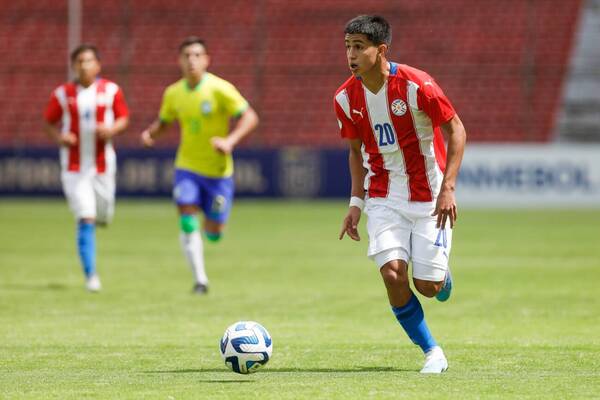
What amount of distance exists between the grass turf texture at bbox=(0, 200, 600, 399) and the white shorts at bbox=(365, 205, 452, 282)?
63cm

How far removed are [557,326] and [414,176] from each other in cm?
284

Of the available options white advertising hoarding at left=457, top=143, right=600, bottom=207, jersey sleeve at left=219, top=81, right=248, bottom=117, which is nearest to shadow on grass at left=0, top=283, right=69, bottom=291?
jersey sleeve at left=219, top=81, right=248, bottom=117

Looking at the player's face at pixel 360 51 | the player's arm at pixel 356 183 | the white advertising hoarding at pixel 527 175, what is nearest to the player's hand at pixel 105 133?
the player's arm at pixel 356 183

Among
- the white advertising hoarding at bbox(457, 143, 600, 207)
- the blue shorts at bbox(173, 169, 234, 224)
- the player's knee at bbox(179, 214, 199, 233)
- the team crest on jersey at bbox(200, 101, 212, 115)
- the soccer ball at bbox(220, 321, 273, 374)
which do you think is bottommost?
the white advertising hoarding at bbox(457, 143, 600, 207)

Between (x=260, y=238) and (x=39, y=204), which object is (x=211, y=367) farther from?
(x=39, y=204)

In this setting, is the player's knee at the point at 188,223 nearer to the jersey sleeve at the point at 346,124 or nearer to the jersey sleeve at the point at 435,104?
the jersey sleeve at the point at 346,124

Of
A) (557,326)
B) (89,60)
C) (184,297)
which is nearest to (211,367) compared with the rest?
(557,326)

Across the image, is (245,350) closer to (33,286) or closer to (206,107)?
(206,107)

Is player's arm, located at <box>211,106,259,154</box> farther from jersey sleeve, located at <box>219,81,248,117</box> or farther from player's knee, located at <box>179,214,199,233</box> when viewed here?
player's knee, located at <box>179,214,199,233</box>

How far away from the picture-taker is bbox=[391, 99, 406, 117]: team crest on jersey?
738cm

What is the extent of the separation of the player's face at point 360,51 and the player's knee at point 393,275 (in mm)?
1188

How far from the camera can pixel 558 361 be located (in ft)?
25.1

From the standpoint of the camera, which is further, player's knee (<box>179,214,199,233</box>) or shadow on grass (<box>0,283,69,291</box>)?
shadow on grass (<box>0,283,69,291</box>)

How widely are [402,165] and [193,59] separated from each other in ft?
18.0
